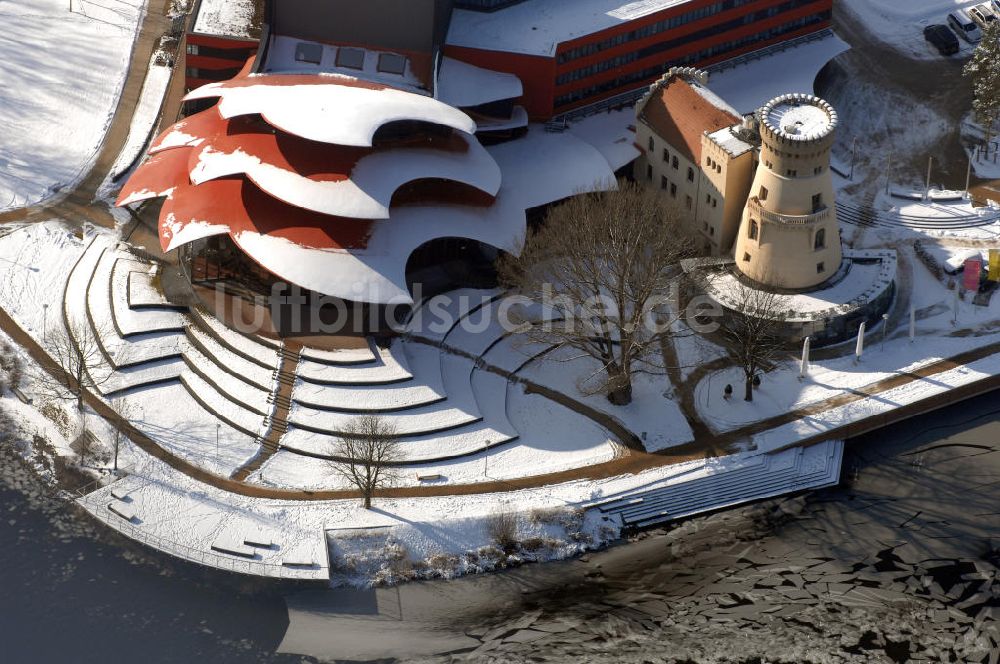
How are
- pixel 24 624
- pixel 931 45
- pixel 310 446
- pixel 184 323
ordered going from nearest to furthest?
pixel 24 624 → pixel 310 446 → pixel 184 323 → pixel 931 45

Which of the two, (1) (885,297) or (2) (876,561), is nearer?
(2) (876,561)

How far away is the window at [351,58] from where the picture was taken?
470 feet

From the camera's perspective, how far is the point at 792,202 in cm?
13175

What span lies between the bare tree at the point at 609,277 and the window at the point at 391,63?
1742 cm

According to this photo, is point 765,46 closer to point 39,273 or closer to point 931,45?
point 931,45

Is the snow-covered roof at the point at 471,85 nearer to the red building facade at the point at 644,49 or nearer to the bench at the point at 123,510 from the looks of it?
the red building facade at the point at 644,49

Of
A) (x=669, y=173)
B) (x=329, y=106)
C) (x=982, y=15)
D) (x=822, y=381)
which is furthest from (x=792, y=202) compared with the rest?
(x=982, y=15)

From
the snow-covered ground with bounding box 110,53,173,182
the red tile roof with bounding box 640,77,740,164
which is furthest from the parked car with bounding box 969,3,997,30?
the snow-covered ground with bounding box 110,53,173,182

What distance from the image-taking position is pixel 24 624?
114875 millimetres

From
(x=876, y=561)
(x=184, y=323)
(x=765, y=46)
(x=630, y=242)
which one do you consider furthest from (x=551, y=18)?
(x=876, y=561)

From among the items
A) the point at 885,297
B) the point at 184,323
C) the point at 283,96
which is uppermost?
the point at 283,96

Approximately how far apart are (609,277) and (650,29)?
2915cm

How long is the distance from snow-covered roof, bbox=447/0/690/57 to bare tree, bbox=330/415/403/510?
38.5 m

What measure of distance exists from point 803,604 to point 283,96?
54232 millimetres
